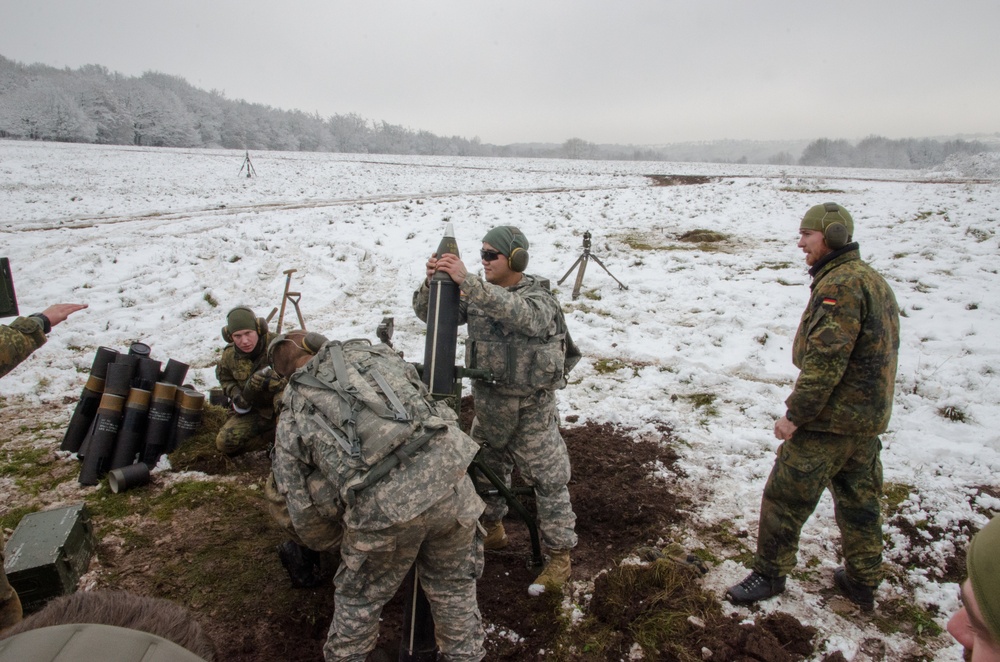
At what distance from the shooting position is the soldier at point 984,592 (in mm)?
1116

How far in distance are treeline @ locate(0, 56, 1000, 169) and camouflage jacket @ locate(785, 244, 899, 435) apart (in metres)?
54.6

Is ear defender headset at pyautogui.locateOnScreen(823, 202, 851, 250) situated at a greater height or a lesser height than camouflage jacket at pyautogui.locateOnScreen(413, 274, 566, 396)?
greater

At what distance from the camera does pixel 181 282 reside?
9.82m

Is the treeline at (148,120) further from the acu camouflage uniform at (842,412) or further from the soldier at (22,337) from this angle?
the acu camouflage uniform at (842,412)

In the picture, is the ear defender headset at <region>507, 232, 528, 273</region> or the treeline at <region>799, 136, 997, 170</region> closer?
the ear defender headset at <region>507, 232, 528, 273</region>

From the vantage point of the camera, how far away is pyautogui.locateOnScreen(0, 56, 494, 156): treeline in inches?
1663

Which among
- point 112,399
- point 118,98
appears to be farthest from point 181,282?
point 118,98

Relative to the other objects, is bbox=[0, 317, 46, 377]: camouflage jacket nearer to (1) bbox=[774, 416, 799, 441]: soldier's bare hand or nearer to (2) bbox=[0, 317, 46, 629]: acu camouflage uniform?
(2) bbox=[0, 317, 46, 629]: acu camouflage uniform

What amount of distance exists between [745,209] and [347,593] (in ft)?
51.4

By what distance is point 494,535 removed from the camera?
4008mm

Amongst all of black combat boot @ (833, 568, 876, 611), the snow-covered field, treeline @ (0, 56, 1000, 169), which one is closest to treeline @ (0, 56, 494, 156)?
treeline @ (0, 56, 1000, 169)

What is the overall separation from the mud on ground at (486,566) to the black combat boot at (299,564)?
7cm

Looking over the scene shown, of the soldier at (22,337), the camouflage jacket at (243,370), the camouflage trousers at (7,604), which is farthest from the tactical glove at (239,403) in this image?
the camouflage trousers at (7,604)

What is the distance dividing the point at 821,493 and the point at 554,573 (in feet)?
5.70
